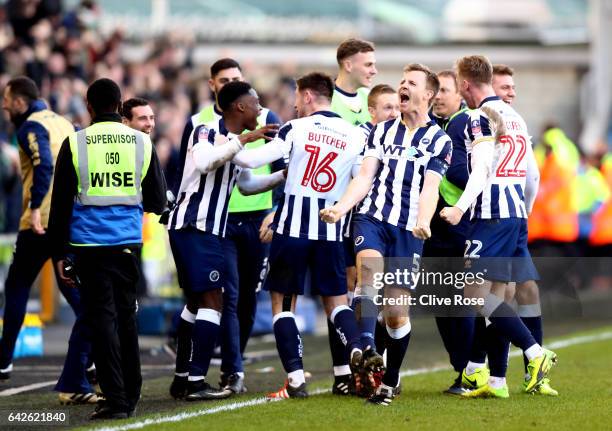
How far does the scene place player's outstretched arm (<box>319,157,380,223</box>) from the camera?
912 centimetres

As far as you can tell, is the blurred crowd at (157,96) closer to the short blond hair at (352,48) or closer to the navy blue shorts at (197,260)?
the short blond hair at (352,48)

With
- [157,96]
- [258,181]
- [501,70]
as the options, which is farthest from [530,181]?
[157,96]

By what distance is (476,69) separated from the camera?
987 cm

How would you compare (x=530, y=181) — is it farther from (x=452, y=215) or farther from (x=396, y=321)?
(x=396, y=321)

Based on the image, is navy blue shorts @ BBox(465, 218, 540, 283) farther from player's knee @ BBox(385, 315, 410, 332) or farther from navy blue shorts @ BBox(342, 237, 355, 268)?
navy blue shorts @ BBox(342, 237, 355, 268)

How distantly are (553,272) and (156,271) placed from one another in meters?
5.40

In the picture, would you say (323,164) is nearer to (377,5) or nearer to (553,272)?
(553,272)

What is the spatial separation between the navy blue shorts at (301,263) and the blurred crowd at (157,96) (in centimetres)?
644

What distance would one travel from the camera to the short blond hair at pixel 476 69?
9852 millimetres

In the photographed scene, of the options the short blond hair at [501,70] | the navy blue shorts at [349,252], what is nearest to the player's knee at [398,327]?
the navy blue shorts at [349,252]

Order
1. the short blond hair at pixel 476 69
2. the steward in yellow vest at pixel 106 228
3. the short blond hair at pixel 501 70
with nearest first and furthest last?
the steward in yellow vest at pixel 106 228 < the short blond hair at pixel 476 69 < the short blond hair at pixel 501 70

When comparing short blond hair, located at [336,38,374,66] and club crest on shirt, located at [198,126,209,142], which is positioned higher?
short blond hair, located at [336,38,374,66]

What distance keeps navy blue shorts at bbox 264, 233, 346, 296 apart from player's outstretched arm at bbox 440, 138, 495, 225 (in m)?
0.86

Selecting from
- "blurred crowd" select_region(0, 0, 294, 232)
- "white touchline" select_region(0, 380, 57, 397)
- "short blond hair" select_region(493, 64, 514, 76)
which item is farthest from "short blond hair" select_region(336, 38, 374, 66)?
"blurred crowd" select_region(0, 0, 294, 232)
